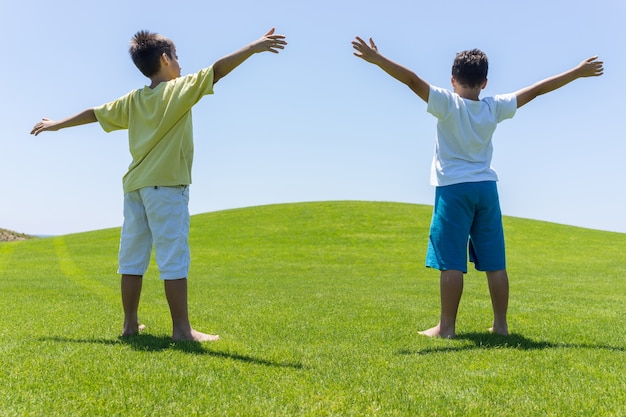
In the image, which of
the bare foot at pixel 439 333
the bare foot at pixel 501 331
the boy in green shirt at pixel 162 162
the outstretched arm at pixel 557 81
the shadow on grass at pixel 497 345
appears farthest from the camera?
the outstretched arm at pixel 557 81

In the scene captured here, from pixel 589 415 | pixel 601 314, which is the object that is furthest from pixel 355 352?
pixel 601 314

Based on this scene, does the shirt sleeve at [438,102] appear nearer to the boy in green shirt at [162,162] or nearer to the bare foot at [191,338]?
the boy in green shirt at [162,162]

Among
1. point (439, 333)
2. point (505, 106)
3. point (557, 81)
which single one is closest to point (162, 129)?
point (439, 333)

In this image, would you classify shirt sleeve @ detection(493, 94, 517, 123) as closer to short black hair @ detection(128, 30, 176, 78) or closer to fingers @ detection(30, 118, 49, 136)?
short black hair @ detection(128, 30, 176, 78)

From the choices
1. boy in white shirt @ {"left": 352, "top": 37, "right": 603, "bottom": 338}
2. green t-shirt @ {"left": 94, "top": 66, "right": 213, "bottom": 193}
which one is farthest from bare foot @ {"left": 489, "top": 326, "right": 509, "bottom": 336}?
green t-shirt @ {"left": 94, "top": 66, "right": 213, "bottom": 193}

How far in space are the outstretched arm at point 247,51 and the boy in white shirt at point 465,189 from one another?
53.6 inches

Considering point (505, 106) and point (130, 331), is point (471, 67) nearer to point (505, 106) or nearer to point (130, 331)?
point (505, 106)

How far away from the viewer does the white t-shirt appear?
206 inches

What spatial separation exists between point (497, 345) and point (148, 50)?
4.12 m

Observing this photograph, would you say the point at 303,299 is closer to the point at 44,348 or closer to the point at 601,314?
the point at 601,314

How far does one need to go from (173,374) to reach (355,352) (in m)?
1.52

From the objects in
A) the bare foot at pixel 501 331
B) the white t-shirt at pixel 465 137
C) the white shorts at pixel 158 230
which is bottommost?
the bare foot at pixel 501 331

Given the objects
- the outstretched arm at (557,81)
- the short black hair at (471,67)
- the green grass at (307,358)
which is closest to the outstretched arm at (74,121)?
the green grass at (307,358)

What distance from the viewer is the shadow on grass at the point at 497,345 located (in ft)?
14.9
